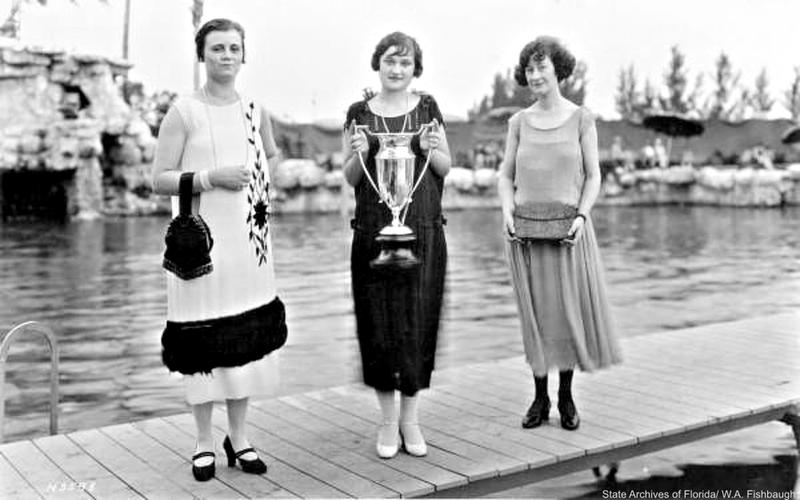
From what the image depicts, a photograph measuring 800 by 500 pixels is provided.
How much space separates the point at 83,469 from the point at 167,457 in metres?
0.33

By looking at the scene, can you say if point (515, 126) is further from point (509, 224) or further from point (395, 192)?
point (395, 192)

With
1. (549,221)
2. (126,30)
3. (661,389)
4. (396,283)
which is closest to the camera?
(396,283)

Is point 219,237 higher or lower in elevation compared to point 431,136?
lower

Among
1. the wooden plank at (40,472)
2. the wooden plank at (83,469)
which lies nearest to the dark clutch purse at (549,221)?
the wooden plank at (83,469)

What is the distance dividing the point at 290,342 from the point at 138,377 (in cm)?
165

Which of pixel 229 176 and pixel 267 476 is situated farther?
pixel 267 476

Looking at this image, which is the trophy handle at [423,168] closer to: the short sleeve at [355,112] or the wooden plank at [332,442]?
the short sleeve at [355,112]

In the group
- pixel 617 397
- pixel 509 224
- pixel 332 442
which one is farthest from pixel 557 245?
pixel 332 442

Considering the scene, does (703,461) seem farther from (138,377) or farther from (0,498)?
(138,377)

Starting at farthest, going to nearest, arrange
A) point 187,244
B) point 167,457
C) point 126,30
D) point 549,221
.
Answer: point 126,30 → point 549,221 → point 167,457 → point 187,244

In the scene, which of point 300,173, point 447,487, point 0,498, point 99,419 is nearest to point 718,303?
point 99,419

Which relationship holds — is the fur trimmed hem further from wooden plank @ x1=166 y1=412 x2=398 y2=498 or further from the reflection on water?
the reflection on water

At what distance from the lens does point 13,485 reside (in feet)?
12.2

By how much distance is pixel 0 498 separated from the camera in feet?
11.8
